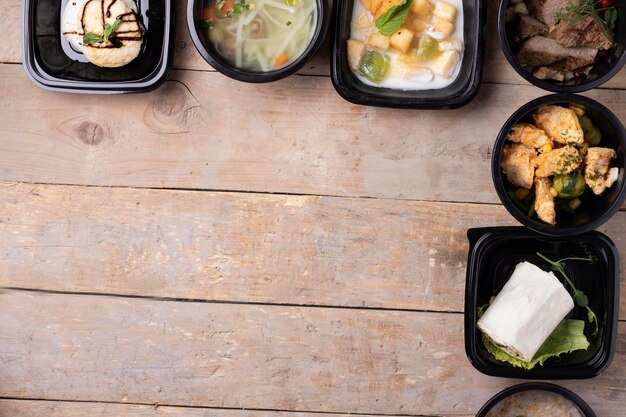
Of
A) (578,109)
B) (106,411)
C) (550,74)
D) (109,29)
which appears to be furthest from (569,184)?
(106,411)

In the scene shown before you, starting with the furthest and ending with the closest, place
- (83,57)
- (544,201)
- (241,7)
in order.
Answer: (83,57) → (241,7) → (544,201)

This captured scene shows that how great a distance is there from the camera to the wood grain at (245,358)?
6.92 feet

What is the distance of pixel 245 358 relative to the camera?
6.97ft

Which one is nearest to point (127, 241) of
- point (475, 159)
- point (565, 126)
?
point (475, 159)

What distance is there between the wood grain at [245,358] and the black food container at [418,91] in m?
0.63

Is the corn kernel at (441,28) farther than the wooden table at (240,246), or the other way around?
the wooden table at (240,246)

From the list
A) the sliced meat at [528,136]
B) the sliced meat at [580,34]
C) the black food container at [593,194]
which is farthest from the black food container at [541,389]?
the sliced meat at [580,34]

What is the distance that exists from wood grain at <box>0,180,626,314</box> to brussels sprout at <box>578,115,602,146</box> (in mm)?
331

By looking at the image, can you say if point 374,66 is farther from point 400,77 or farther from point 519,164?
point 519,164

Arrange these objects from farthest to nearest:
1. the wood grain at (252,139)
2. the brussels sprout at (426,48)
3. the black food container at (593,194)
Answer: the wood grain at (252,139)
the brussels sprout at (426,48)
the black food container at (593,194)

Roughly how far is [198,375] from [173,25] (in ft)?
3.36

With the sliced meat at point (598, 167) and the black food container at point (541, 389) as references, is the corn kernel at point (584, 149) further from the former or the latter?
the black food container at point (541, 389)

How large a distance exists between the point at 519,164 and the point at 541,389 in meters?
0.64

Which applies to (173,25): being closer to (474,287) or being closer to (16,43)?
(16,43)
